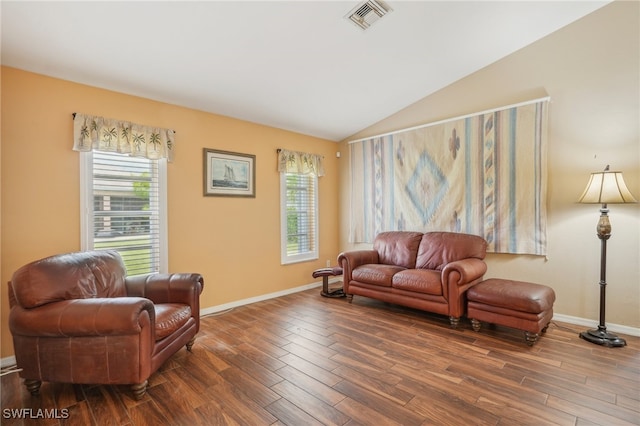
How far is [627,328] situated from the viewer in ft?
9.56

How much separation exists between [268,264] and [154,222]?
1647 millimetres

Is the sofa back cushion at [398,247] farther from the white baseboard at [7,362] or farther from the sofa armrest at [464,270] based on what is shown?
the white baseboard at [7,362]

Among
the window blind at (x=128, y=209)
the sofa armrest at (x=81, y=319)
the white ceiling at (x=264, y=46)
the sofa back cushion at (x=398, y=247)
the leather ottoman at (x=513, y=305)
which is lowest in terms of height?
the leather ottoman at (x=513, y=305)

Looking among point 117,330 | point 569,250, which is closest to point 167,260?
point 117,330

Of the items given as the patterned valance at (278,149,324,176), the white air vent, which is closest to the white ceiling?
the white air vent

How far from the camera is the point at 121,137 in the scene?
2971mm

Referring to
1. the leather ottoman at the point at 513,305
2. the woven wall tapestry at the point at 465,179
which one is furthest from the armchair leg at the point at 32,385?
the woven wall tapestry at the point at 465,179

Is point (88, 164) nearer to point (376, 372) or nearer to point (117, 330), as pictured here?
point (117, 330)

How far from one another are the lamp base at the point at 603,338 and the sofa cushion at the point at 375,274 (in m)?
1.85

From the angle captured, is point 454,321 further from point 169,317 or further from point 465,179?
point 169,317

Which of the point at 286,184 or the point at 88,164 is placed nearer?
the point at 88,164

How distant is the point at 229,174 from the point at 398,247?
251 cm

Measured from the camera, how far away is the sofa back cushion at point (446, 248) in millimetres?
3600

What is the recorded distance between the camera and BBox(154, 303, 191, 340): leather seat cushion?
2183 mm
